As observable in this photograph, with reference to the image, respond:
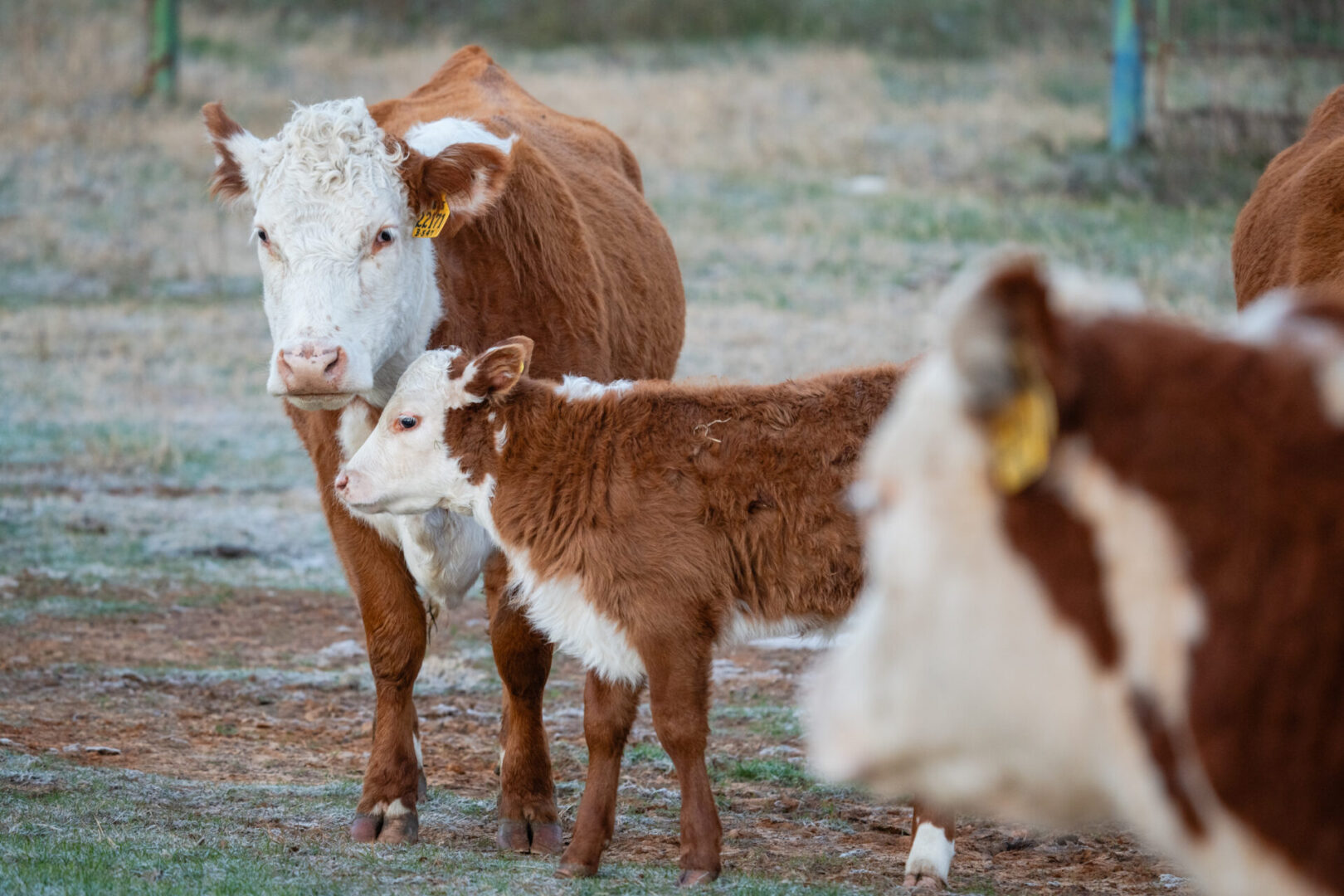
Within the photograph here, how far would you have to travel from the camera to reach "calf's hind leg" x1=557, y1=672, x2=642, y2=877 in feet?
16.8

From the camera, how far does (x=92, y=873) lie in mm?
4516

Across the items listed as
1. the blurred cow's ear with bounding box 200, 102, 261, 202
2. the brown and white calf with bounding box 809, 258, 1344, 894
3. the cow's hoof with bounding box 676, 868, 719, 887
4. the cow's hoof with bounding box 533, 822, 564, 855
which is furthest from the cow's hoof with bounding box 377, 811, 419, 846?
the brown and white calf with bounding box 809, 258, 1344, 894

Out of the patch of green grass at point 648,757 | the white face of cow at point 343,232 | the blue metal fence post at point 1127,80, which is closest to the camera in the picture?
the white face of cow at point 343,232

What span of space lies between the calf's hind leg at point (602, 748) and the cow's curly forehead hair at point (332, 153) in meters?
1.90

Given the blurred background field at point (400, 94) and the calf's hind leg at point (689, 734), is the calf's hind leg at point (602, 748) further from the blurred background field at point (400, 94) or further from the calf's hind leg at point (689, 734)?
the blurred background field at point (400, 94)

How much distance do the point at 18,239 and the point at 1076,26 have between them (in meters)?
24.6

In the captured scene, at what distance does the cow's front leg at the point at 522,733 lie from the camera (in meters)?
5.68

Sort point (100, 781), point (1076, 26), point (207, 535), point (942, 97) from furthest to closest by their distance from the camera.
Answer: point (1076, 26), point (942, 97), point (207, 535), point (100, 781)

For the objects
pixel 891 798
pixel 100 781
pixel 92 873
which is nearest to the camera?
pixel 92 873

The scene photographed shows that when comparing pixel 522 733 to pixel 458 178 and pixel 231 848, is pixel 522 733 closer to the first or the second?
pixel 231 848

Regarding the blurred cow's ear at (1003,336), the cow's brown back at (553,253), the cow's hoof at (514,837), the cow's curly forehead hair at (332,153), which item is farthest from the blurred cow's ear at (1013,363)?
the cow's brown back at (553,253)

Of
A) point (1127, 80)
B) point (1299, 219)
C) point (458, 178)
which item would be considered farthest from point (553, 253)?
point (1127, 80)

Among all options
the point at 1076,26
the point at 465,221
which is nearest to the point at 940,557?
the point at 465,221

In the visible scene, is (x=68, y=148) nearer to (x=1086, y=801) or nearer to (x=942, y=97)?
(x=942, y=97)
